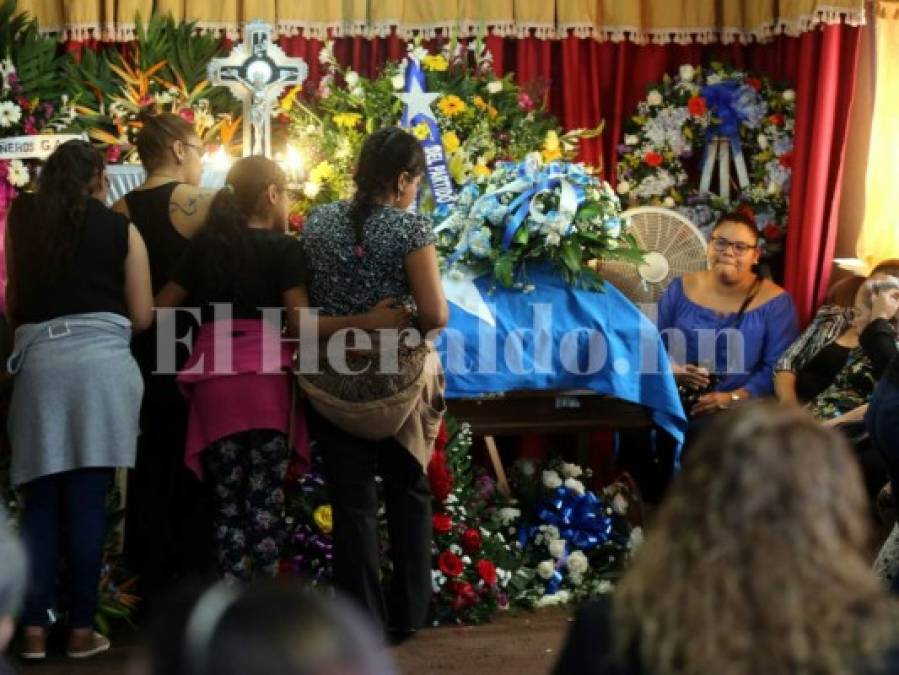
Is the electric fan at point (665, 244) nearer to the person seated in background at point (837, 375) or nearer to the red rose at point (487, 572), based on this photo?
the person seated in background at point (837, 375)

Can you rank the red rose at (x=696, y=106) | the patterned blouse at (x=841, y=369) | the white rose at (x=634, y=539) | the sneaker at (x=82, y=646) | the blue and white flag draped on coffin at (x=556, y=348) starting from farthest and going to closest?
the red rose at (x=696, y=106)
the white rose at (x=634, y=539)
the patterned blouse at (x=841, y=369)
the blue and white flag draped on coffin at (x=556, y=348)
the sneaker at (x=82, y=646)

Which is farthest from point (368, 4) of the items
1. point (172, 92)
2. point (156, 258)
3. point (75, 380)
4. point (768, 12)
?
point (75, 380)

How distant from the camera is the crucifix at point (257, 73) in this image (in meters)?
5.62

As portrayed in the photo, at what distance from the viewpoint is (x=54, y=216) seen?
3889mm

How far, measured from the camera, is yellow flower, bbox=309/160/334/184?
590 centimetres

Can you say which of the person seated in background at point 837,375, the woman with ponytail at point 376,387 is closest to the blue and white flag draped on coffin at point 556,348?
the person seated in background at point 837,375

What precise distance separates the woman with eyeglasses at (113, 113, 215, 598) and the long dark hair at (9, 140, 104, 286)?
0.29 meters

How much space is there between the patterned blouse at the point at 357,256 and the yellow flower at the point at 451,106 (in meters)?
2.21

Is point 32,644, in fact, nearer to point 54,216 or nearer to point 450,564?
point 54,216

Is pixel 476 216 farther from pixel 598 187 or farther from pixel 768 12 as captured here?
pixel 768 12

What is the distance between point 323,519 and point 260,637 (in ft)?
11.6

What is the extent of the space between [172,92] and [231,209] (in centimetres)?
238

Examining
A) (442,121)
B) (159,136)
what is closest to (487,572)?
(159,136)

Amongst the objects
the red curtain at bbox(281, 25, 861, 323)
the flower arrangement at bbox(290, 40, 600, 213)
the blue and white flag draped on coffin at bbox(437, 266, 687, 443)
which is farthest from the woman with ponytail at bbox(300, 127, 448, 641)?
the red curtain at bbox(281, 25, 861, 323)
